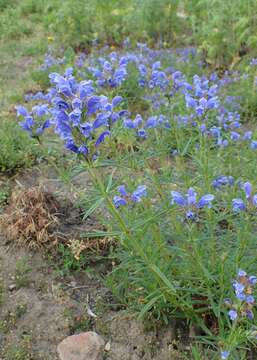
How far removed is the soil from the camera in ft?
10.7

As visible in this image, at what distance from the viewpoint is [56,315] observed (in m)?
3.54

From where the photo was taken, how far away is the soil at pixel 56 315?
326 centimetres

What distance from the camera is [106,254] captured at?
3998 millimetres

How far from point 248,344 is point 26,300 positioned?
63.4 inches

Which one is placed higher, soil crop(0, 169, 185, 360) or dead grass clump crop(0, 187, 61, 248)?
dead grass clump crop(0, 187, 61, 248)

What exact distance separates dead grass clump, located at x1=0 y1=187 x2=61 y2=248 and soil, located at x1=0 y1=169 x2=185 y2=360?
0.11m

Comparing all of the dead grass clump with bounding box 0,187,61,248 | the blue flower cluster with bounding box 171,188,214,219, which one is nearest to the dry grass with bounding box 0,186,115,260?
the dead grass clump with bounding box 0,187,61,248

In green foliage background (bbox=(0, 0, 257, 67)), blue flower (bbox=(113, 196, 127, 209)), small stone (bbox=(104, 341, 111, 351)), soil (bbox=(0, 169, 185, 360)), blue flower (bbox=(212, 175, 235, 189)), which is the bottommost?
small stone (bbox=(104, 341, 111, 351))

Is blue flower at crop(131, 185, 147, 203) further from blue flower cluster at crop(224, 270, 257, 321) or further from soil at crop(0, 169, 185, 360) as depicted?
soil at crop(0, 169, 185, 360)

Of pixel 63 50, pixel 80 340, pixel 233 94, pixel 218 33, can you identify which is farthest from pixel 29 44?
pixel 80 340

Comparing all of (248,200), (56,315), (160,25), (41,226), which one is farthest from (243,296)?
(160,25)

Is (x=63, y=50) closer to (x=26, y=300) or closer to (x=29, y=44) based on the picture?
(x=29, y=44)

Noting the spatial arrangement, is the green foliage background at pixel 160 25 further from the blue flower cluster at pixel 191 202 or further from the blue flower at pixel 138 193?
the blue flower cluster at pixel 191 202

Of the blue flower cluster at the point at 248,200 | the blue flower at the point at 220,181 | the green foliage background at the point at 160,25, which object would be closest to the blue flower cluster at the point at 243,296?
the blue flower cluster at the point at 248,200
